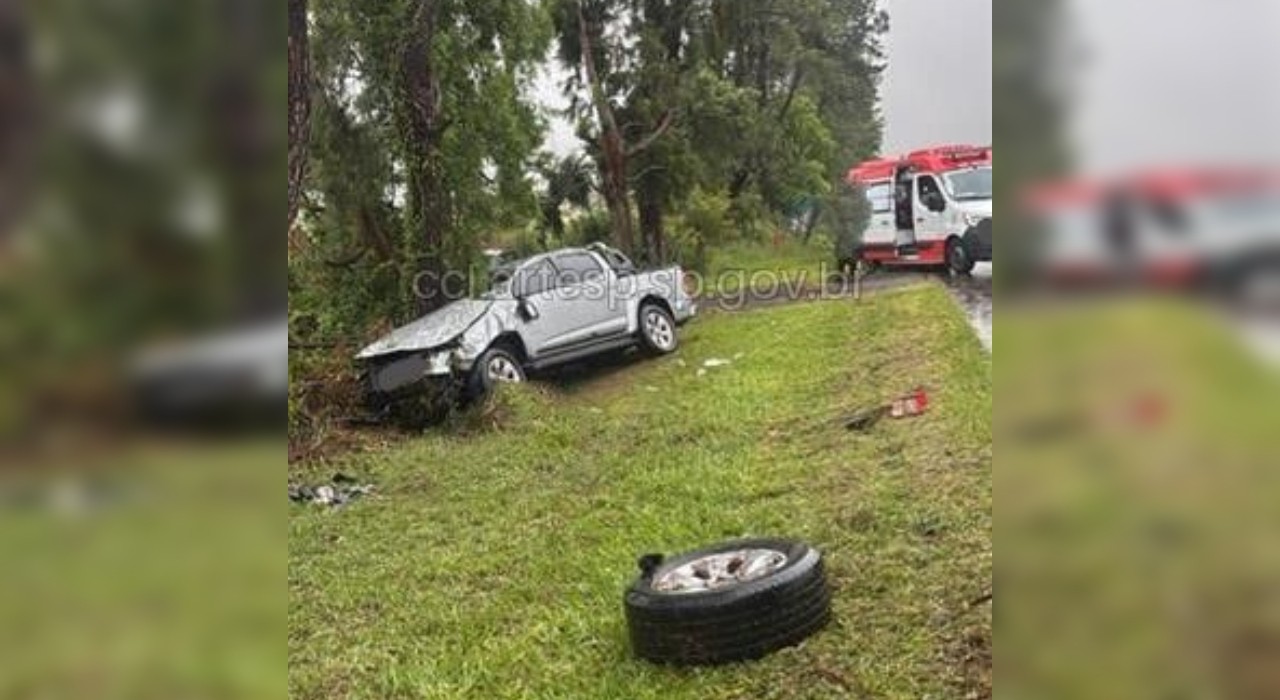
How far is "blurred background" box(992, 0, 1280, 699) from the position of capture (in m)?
0.50

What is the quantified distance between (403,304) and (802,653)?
221 inches

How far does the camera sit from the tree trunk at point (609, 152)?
235 inches

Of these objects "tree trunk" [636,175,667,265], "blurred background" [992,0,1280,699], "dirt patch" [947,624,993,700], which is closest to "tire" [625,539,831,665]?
"dirt patch" [947,624,993,700]

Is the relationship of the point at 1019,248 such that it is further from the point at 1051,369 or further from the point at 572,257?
the point at 572,257

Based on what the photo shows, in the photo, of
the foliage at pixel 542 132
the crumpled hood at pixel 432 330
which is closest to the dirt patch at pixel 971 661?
the foliage at pixel 542 132

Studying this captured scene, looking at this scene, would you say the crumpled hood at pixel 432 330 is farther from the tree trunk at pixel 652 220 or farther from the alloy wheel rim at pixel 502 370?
the tree trunk at pixel 652 220

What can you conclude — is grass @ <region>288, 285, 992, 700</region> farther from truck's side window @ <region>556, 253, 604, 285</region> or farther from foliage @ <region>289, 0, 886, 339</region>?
truck's side window @ <region>556, 253, 604, 285</region>

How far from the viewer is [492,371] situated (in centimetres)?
650

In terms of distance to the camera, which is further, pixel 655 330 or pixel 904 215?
pixel 655 330

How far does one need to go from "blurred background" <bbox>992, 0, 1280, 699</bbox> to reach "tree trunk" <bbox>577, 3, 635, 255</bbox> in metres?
5.44

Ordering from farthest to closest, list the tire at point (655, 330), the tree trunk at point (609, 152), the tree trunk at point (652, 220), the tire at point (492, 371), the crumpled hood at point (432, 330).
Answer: the tire at point (655, 330)
the crumpled hood at point (432, 330)
the tire at point (492, 371)
the tree trunk at point (652, 220)
the tree trunk at point (609, 152)

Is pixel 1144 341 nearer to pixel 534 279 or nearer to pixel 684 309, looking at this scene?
pixel 534 279

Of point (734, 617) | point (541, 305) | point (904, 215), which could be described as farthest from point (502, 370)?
point (734, 617)

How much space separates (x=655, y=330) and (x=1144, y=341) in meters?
7.03
